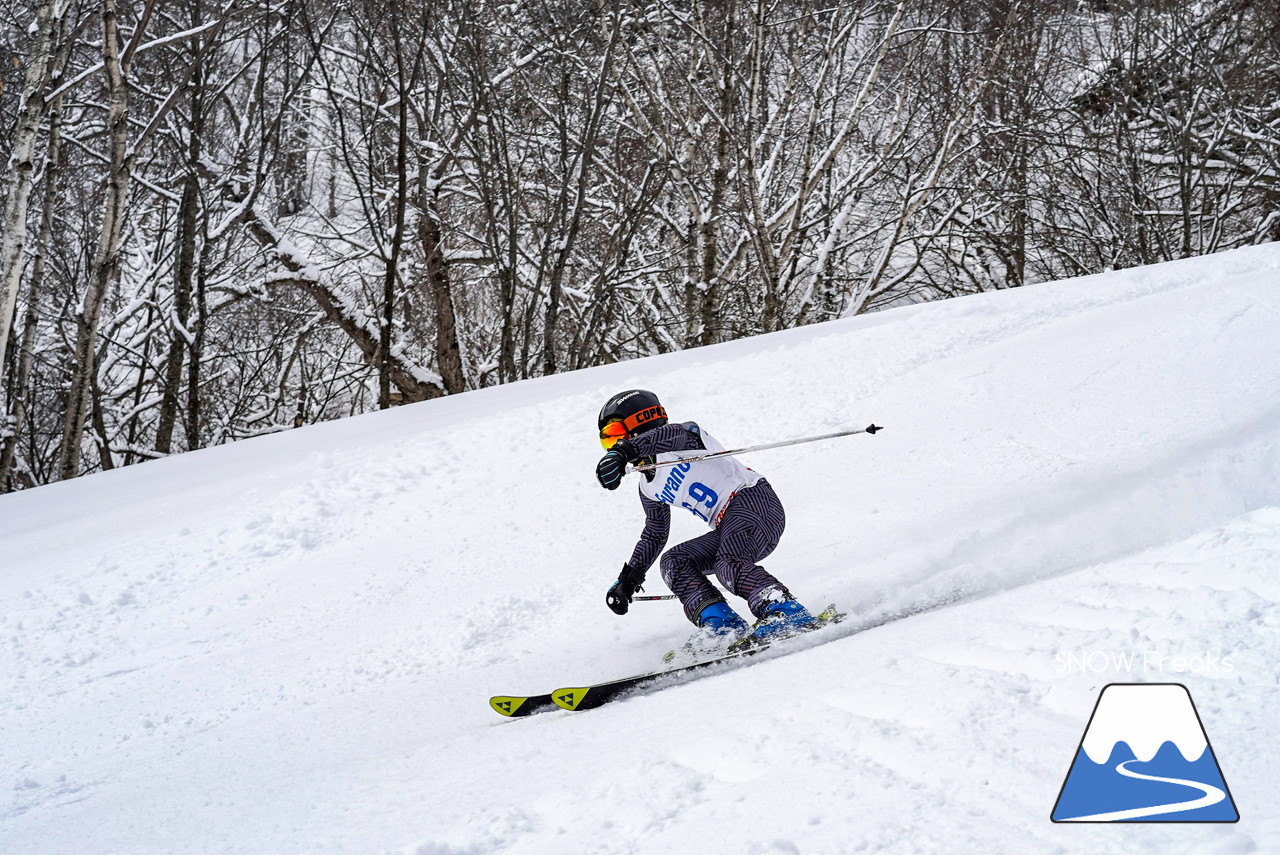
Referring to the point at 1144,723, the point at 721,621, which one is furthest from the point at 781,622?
the point at 1144,723

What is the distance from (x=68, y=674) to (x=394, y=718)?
1.93 metres

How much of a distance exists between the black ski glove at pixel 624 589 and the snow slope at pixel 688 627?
329mm

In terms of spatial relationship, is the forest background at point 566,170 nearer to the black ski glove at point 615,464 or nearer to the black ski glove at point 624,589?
the black ski glove at point 615,464

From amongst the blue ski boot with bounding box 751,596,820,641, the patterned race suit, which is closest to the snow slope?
the blue ski boot with bounding box 751,596,820,641

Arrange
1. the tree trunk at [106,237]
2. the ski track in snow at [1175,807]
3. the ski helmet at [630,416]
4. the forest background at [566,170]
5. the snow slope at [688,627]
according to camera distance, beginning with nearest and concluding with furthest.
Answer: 1. the ski track in snow at [1175,807]
2. the snow slope at [688,627]
3. the ski helmet at [630,416]
4. the tree trunk at [106,237]
5. the forest background at [566,170]

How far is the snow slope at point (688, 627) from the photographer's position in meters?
2.54

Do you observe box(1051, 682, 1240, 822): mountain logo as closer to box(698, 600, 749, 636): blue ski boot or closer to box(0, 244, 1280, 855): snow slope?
box(0, 244, 1280, 855): snow slope

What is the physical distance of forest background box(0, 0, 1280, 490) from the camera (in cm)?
1262

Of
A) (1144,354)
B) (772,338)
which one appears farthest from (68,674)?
(1144,354)

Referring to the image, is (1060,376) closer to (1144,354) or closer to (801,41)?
(1144,354)

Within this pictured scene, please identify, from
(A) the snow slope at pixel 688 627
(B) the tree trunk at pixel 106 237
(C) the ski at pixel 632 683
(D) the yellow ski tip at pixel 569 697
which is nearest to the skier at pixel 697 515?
(C) the ski at pixel 632 683

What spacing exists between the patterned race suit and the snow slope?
48 cm

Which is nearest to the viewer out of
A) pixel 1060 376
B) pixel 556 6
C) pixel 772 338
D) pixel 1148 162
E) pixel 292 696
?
pixel 292 696

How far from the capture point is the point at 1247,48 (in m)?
15.2
